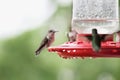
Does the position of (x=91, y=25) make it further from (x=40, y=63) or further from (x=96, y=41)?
(x=40, y=63)

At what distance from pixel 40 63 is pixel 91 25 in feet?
50.0

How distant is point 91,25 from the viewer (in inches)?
190

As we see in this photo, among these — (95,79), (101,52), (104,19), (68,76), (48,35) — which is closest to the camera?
(101,52)

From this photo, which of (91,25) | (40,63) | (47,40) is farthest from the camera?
(40,63)

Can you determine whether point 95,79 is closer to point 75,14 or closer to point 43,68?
point 43,68

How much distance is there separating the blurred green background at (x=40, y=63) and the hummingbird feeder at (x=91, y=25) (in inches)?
537

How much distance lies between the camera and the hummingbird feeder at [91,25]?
4.45 metres

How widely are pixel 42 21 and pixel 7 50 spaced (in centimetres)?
165

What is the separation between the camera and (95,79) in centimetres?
1769

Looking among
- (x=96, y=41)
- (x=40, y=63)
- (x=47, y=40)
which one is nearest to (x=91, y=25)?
(x=96, y=41)

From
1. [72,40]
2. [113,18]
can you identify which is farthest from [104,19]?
[72,40]

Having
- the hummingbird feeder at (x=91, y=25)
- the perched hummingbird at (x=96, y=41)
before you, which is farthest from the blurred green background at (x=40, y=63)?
the perched hummingbird at (x=96, y=41)

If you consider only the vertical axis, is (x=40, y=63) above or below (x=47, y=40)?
below

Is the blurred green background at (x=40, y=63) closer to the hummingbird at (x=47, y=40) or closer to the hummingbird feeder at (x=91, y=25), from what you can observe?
the hummingbird at (x=47, y=40)
